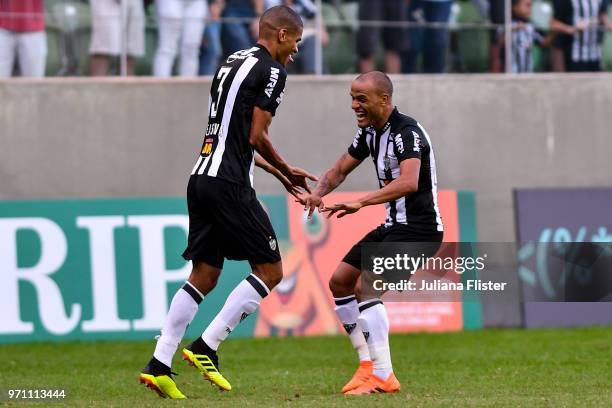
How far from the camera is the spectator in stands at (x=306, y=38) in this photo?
48.8ft

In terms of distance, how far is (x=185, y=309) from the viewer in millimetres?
8430

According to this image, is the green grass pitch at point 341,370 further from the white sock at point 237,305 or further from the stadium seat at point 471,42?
the stadium seat at point 471,42

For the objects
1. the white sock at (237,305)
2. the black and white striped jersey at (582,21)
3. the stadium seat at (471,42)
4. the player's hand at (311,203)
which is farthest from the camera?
the black and white striped jersey at (582,21)

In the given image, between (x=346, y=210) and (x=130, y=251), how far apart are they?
623cm

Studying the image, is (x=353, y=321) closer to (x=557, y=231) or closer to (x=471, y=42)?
(x=557, y=231)

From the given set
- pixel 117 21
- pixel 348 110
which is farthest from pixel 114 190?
pixel 348 110

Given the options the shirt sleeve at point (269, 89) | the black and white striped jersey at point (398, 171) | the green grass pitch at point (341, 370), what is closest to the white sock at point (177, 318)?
the green grass pitch at point (341, 370)

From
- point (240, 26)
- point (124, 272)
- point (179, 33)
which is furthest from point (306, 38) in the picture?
point (124, 272)

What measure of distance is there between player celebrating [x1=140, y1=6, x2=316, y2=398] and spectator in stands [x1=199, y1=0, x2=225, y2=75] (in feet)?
20.4

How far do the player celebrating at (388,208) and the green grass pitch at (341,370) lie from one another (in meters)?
0.29

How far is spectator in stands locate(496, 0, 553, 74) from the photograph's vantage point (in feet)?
51.6

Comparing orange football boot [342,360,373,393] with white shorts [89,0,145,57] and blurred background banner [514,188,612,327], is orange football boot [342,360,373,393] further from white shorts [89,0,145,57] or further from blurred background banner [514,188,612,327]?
white shorts [89,0,145,57]

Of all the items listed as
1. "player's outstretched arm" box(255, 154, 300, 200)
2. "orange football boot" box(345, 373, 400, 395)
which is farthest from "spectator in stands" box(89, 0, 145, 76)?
"orange football boot" box(345, 373, 400, 395)

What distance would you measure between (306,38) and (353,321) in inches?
255
